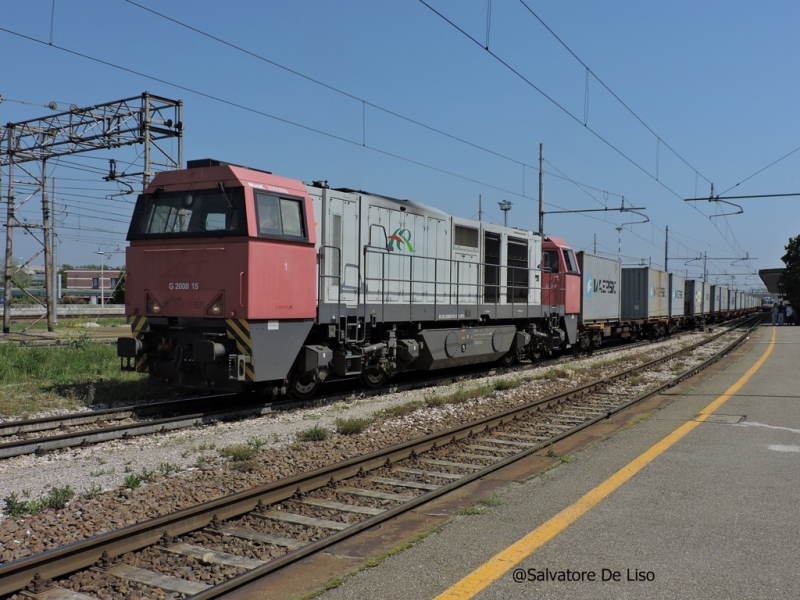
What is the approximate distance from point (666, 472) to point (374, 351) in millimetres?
6388

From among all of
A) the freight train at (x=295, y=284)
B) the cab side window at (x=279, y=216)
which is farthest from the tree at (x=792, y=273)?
the cab side window at (x=279, y=216)

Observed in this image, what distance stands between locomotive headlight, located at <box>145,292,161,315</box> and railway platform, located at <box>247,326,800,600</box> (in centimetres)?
604

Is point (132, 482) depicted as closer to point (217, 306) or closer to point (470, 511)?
point (470, 511)

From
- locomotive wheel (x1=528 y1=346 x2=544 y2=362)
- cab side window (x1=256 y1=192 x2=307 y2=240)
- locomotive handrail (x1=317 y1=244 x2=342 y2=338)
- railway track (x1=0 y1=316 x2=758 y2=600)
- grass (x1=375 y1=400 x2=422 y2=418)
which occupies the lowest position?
railway track (x1=0 y1=316 x2=758 y2=600)

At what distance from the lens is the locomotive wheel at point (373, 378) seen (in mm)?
12672

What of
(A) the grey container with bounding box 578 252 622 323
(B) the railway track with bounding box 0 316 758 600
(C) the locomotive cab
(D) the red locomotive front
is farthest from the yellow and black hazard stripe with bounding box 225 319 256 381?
(A) the grey container with bounding box 578 252 622 323

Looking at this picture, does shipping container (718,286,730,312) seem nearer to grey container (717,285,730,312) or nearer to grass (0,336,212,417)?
grey container (717,285,730,312)

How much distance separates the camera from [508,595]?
373 centimetres

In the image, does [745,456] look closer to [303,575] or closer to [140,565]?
[303,575]

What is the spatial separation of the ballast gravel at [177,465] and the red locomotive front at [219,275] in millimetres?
1143

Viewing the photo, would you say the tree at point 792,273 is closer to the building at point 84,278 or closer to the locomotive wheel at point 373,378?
the locomotive wheel at point 373,378

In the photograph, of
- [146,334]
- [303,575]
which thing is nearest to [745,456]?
[303,575]

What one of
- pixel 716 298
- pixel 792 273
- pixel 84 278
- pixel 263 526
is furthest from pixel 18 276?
pixel 84 278

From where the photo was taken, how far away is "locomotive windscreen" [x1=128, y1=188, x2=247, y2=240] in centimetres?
934
